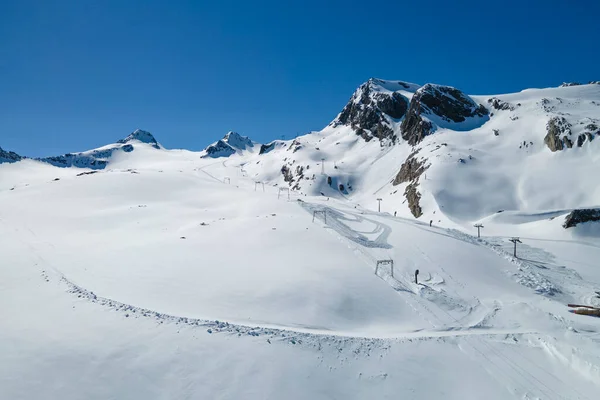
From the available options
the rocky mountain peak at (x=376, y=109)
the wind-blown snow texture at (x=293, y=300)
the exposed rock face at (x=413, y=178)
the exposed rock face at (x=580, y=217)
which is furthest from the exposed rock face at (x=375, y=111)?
the exposed rock face at (x=580, y=217)

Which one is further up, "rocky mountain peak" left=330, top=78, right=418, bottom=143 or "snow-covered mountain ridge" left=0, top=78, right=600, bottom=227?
Answer: "rocky mountain peak" left=330, top=78, right=418, bottom=143

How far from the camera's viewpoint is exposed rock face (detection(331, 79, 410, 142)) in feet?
411

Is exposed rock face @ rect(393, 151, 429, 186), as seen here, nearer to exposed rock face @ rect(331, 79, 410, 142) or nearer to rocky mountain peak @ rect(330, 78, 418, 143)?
exposed rock face @ rect(331, 79, 410, 142)

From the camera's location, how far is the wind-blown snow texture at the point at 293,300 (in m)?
13.2

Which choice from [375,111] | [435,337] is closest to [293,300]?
[435,337]

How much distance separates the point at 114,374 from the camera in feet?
40.5

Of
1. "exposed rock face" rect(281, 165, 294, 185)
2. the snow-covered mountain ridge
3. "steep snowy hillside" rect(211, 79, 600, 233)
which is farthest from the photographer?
"exposed rock face" rect(281, 165, 294, 185)

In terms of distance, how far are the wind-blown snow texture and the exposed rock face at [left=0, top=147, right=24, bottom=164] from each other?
14850 cm

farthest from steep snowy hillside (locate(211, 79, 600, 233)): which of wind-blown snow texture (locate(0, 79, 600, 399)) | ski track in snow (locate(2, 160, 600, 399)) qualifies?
ski track in snow (locate(2, 160, 600, 399))

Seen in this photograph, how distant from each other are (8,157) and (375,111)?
7596 inches

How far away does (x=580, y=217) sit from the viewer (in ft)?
146

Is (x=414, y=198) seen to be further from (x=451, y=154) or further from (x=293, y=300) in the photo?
(x=293, y=300)

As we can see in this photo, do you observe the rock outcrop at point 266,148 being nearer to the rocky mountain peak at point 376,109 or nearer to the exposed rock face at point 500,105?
the rocky mountain peak at point 376,109

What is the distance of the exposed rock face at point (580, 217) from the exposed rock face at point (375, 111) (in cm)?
7473
